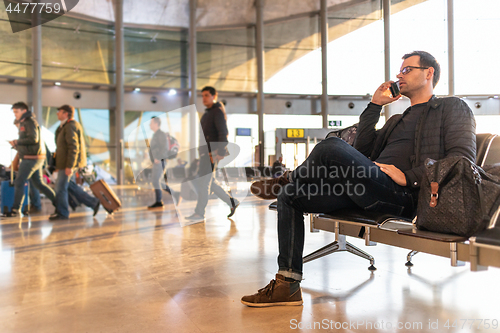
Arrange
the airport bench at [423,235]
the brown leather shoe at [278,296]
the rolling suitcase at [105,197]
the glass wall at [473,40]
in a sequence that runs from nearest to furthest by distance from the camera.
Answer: the airport bench at [423,235], the brown leather shoe at [278,296], the rolling suitcase at [105,197], the glass wall at [473,40]

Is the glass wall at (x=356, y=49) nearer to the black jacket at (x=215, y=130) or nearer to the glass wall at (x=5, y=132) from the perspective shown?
the glass wall at (x=5, y=132)

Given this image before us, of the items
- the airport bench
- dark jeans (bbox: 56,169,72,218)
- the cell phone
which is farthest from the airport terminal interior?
the cell phone

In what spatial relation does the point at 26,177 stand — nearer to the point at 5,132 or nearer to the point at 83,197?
the point at 83,197

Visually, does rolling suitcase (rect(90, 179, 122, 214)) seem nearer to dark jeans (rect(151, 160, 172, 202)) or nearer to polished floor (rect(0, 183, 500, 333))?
dark jeans (rect(151, 160, 172, 202))

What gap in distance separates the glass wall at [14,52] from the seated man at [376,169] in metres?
15.1

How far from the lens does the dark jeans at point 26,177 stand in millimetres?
5922

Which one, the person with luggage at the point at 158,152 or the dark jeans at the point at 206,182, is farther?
the person with luggage at the point at 158,152

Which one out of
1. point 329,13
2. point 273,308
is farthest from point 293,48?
point 273,308

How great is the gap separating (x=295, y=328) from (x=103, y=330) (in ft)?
2.86

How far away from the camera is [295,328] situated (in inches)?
73.9

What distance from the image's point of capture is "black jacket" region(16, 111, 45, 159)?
590 centimetres

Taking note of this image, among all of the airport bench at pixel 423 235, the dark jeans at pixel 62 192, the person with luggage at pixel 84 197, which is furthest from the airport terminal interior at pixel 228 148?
the dark jeans at pixel 62 192

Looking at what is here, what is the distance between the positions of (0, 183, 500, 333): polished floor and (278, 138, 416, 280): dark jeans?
371 millimetres

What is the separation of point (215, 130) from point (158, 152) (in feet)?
6.80
